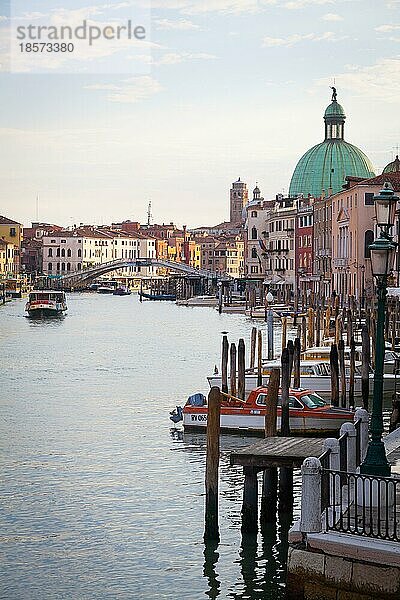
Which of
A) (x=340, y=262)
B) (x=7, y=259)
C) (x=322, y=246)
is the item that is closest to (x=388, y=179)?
(x=340, y=262)

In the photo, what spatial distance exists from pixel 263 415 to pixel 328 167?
4486 centimetres

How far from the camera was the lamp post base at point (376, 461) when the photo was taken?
23.8ft

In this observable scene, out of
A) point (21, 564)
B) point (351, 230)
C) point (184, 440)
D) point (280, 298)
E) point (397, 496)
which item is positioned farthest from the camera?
point (280, 298)

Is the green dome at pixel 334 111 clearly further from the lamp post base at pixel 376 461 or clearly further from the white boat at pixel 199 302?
the lamp post base at pixel 376 461

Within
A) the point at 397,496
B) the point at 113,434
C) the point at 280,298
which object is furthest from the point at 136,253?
the point at 397,496

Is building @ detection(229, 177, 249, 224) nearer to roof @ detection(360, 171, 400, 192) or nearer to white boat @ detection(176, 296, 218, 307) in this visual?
white boat @ detection(176, 296, 218, 307)

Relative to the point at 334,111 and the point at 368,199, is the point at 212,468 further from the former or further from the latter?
the point at 334,111

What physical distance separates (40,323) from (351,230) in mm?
11811

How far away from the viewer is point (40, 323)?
43.0 metres

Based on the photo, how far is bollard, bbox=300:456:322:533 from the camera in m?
6.84

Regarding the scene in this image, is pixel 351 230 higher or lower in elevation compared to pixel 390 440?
higher

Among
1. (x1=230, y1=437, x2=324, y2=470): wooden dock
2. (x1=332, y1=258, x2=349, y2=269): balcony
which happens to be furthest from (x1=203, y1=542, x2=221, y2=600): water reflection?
(x1=332, y1=258, x2=349, y2=269): balcony

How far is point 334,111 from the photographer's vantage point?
2416 inches

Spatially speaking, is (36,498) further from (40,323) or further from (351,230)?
(40,323)
